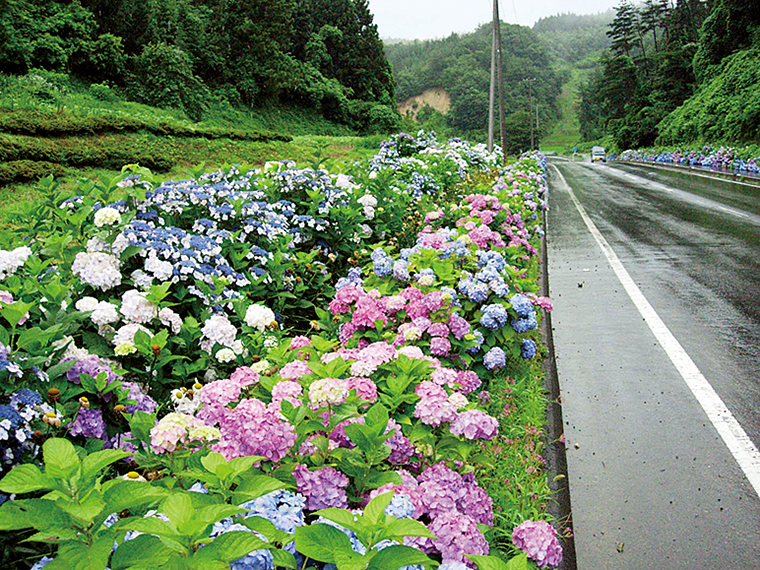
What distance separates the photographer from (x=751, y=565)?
107 inches

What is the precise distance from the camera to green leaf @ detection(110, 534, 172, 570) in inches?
52.1

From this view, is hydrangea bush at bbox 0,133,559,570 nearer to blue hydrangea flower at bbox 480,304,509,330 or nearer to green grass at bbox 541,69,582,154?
blue hydrangea flower at bbox 480,304,509,330

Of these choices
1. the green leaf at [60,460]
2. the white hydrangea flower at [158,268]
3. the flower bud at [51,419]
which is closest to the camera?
the green leaf at [60,460]

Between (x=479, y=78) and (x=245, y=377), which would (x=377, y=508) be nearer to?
(x=245, y=377)

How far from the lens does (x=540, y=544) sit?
214cm

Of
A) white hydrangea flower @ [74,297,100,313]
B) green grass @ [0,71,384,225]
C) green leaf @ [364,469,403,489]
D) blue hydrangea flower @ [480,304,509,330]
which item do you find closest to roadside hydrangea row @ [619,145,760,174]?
green grass @ [0,71,384,225]

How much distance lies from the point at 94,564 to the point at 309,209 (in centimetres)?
437

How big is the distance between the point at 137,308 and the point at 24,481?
5.77 feet

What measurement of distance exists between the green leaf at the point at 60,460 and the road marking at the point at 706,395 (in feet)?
11.8

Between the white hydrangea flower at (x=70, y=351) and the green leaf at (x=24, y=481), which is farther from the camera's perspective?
the white hydrangea flower at (x=70, y=351)

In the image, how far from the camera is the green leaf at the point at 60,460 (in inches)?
55.5

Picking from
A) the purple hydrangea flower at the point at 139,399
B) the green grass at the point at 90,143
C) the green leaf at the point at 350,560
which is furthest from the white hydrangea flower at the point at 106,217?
the green grass at the point at 90,143

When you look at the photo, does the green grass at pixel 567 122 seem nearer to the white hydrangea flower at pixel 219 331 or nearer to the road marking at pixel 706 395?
the road marking at pixel 706 395

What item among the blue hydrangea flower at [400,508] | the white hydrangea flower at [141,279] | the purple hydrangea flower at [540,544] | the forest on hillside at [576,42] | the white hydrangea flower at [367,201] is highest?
the forest on hillside at [576,42]
